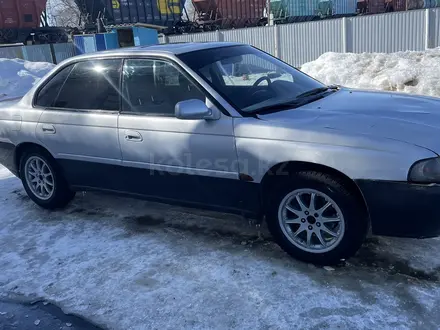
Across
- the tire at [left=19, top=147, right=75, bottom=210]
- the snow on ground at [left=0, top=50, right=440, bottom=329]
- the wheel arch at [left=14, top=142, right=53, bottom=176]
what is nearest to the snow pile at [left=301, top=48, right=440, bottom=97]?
the snow on ground at [left=0, top=50, right=440, bottom=329]

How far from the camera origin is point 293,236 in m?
3.40

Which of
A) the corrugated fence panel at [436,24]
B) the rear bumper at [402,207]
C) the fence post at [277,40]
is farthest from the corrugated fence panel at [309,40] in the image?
the rear bumper at [402,207]

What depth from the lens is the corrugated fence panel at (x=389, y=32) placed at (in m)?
15.5

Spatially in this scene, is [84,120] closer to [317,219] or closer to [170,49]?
[170,49]

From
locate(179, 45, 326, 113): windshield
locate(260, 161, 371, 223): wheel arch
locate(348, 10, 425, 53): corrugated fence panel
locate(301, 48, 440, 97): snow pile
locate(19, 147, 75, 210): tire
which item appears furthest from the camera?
locate(348, 10, 425, 53): corrugated fence panel

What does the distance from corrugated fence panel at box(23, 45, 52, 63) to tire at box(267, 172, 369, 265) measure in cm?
2144

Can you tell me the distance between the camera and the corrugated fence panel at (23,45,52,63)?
70.9 feet

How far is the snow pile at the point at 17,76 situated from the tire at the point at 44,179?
9646 mm

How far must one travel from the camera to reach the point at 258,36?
18.9 meters

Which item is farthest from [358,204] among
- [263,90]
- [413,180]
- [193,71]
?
[193,71]

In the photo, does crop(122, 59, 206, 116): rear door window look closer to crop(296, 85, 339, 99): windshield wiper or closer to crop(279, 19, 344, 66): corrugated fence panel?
crop(296, 85, 339, 99): windshield wiper

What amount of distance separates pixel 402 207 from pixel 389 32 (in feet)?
48.8

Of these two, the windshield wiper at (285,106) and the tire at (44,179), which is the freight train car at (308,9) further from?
the windshield wiper at (285,106)

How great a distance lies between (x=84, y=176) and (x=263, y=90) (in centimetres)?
201
